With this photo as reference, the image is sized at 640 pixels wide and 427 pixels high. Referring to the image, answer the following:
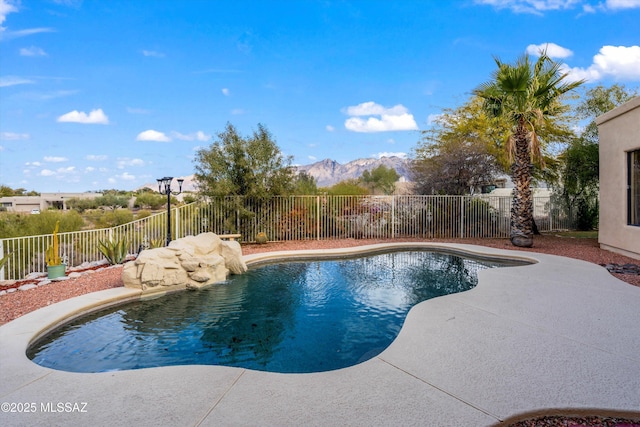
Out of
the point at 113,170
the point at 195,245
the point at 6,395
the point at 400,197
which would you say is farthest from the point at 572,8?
the point at 113,170

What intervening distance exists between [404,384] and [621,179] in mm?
10481

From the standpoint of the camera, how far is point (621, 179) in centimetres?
933

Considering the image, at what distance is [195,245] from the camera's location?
294 inches

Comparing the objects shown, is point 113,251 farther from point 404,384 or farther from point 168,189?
point 404,384

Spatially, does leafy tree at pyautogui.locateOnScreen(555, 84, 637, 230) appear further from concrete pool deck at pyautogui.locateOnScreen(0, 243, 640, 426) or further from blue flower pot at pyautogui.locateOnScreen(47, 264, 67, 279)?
blue flower pot at pyautogui.locateOnScreen(47, 264, 67, 279)

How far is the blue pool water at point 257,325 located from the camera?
11.6 feet

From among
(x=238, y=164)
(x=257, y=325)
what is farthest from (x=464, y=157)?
(x=257, y=325)

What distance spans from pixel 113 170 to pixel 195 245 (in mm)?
18353

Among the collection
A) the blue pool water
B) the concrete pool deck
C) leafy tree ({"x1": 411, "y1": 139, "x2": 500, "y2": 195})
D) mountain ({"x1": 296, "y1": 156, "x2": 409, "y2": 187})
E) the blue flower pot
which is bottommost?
the blue pool water

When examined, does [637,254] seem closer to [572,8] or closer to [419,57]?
[572,8]

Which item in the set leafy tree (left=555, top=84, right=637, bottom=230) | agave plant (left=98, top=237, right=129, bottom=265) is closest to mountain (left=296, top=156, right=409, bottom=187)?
leafy tree (left=555, top=84, right=637, bottom=230)

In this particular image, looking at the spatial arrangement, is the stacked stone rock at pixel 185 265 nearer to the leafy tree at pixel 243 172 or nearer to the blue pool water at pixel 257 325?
the blue pool water at pixel 257 325

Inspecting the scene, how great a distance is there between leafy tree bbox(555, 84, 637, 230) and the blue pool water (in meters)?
10.1

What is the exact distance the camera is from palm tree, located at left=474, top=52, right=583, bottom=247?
10234 mm
